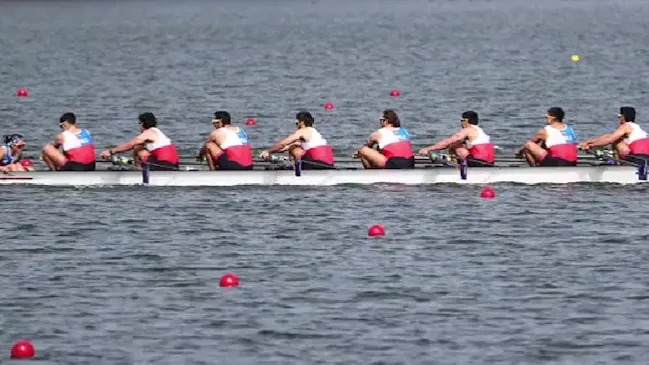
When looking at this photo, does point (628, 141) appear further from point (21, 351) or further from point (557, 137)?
point (21, 351)

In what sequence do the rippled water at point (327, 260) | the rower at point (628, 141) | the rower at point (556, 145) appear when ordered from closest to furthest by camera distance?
the rippled water at point (327, 260) < the rower at point (628, 141) < the rower at point (556, 145)

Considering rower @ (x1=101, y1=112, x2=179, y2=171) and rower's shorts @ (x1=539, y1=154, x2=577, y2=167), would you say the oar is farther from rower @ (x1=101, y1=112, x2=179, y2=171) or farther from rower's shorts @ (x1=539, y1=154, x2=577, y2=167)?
rower @ (x1=101, y1=112, x2=179, y2=171)

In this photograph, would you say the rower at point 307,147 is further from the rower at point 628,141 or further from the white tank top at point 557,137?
the rower at point 628,141

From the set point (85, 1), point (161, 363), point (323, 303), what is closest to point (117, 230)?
point (323, 303)

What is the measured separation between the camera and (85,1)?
15988 centimetres

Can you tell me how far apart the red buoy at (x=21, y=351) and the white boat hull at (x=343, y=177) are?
1273cm

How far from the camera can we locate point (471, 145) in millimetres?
32094

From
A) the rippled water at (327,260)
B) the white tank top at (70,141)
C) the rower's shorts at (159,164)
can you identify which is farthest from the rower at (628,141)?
the white tank top at (70,141)

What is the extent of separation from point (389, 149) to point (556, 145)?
10.6 feet

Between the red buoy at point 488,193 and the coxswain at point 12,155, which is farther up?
the coxswain at point 12,155

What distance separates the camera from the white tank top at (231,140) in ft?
105

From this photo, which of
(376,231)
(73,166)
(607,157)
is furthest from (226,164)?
(607,157)

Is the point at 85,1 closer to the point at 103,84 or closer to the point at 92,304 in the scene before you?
the point at 103,84

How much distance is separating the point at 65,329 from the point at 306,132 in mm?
12158
